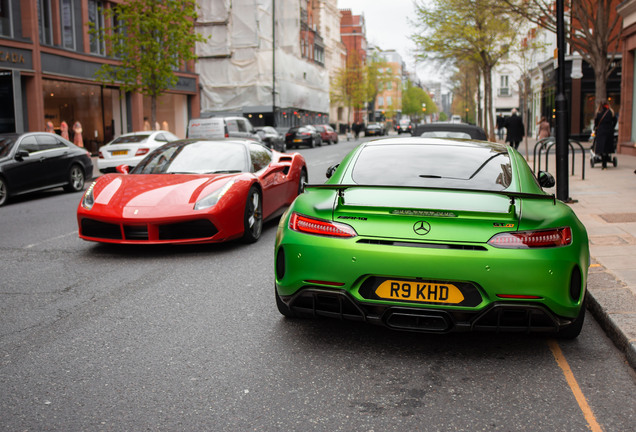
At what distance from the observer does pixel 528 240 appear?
390cm

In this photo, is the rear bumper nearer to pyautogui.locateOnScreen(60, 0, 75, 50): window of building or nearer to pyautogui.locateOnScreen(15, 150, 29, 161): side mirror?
pyautogui.locateOnScreen(15, 150, 29, 161): side mirror

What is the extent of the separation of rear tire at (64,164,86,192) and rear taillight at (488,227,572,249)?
13.4 m

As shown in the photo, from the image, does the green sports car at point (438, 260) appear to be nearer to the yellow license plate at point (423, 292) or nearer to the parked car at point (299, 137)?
the yellow license plate at point (423, 292)

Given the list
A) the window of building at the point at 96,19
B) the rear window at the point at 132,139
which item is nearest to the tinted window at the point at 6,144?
the rear window at the point at 132,139

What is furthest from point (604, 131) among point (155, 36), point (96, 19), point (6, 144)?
point (96, 19)

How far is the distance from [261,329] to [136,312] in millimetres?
1093

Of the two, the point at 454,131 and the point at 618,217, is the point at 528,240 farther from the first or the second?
the point at 454,131

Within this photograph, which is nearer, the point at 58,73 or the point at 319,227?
the point at 319,227

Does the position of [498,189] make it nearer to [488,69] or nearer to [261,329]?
[261,329]

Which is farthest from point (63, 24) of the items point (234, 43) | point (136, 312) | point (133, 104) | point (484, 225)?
point (484, 225)

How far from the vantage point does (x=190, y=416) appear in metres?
3.29

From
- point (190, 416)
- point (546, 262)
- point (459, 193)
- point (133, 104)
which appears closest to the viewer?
point (190, 416)

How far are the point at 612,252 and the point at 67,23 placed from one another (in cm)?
2712

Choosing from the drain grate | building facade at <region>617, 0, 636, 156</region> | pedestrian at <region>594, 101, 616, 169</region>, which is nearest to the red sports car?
the drain grate
